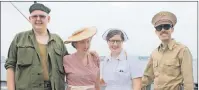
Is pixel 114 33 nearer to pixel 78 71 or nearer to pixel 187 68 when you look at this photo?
pixel 78 71

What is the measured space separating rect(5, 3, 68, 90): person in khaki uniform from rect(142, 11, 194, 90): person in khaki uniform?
0.83m

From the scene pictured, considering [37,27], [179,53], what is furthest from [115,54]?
[37,27]

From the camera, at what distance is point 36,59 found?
8.39ft

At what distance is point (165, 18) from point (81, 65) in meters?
0.82

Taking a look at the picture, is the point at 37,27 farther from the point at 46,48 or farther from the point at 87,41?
the point at 87,41

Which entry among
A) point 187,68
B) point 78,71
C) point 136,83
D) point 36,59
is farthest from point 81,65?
point 187,68

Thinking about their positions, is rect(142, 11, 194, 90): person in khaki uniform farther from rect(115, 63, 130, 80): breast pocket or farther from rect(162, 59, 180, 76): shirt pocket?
rect(115, 63, 130, 80): breast pocket

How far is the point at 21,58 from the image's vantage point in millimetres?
2562

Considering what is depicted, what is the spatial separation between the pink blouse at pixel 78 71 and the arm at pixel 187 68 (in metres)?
0.71

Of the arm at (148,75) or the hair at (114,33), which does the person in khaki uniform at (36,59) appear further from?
the arm at (148,75)

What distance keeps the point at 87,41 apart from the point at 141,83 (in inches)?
25.0

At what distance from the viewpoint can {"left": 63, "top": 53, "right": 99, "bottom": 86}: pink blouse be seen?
A: 2.60 m

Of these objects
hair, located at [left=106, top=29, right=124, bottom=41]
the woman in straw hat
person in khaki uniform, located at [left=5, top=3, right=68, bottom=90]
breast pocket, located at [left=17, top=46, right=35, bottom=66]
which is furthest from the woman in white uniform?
breast pocket, located at [left=17, top=46, right=35, bottom=66]

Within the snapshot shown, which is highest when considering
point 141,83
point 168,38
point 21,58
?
point 168,38
